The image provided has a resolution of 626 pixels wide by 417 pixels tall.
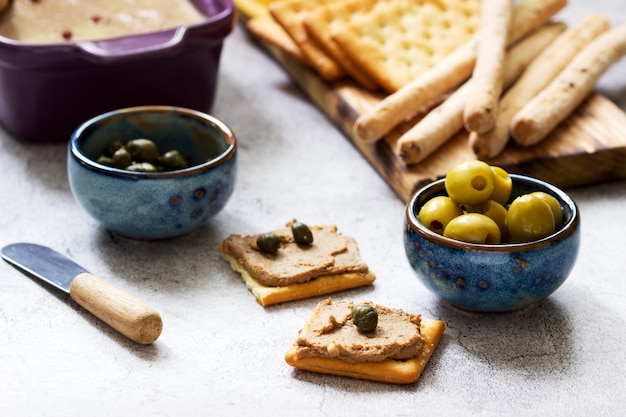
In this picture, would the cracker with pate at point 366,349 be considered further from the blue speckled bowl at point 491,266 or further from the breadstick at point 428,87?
the breadstick at point 428,87

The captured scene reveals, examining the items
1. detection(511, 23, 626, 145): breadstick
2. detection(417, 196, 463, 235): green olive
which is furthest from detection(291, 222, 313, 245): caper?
detection(511, 23, 626, 145): breadstick

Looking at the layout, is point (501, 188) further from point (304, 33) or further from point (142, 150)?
point (304, 33)

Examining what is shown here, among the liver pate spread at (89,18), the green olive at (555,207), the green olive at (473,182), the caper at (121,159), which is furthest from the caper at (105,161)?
the green olive at (555,207)

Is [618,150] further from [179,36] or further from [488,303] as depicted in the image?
[179,36]

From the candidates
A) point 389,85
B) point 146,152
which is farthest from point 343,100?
point 146,152

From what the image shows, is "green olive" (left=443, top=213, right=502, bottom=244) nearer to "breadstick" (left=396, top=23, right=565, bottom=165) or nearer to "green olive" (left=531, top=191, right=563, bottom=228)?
"green olive" (left=531, top=191, right=563, bottom=228)
